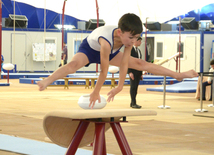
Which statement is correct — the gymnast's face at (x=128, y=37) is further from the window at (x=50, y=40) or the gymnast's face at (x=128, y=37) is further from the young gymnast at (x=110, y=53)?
the window at (x=50, y=40)

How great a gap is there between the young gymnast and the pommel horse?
0.33m

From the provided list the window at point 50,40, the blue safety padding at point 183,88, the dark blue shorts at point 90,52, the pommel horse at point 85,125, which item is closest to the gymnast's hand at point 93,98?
the pommel horse at point 85,125

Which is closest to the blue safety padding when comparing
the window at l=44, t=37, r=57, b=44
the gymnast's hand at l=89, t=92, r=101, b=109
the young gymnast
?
the young gymnast

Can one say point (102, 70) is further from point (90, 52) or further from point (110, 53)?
point (90, 52)

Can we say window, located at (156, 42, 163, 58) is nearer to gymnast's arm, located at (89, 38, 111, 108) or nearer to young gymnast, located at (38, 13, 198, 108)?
young gymnast, located at (38, 13, 198, 108)

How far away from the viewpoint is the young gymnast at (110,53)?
286 centimetres

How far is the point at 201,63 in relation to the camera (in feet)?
71.6

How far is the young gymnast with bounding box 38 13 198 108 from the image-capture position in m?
2.86

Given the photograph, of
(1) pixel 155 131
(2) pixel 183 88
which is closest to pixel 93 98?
(1) pixel 155 131

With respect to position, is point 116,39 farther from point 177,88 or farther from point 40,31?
point 40,31

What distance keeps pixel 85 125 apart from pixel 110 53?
0.97 metres

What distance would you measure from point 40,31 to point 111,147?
63.3ft

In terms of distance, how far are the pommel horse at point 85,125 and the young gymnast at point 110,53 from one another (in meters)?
0.33

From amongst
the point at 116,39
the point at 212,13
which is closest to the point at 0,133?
the point at 116,39
